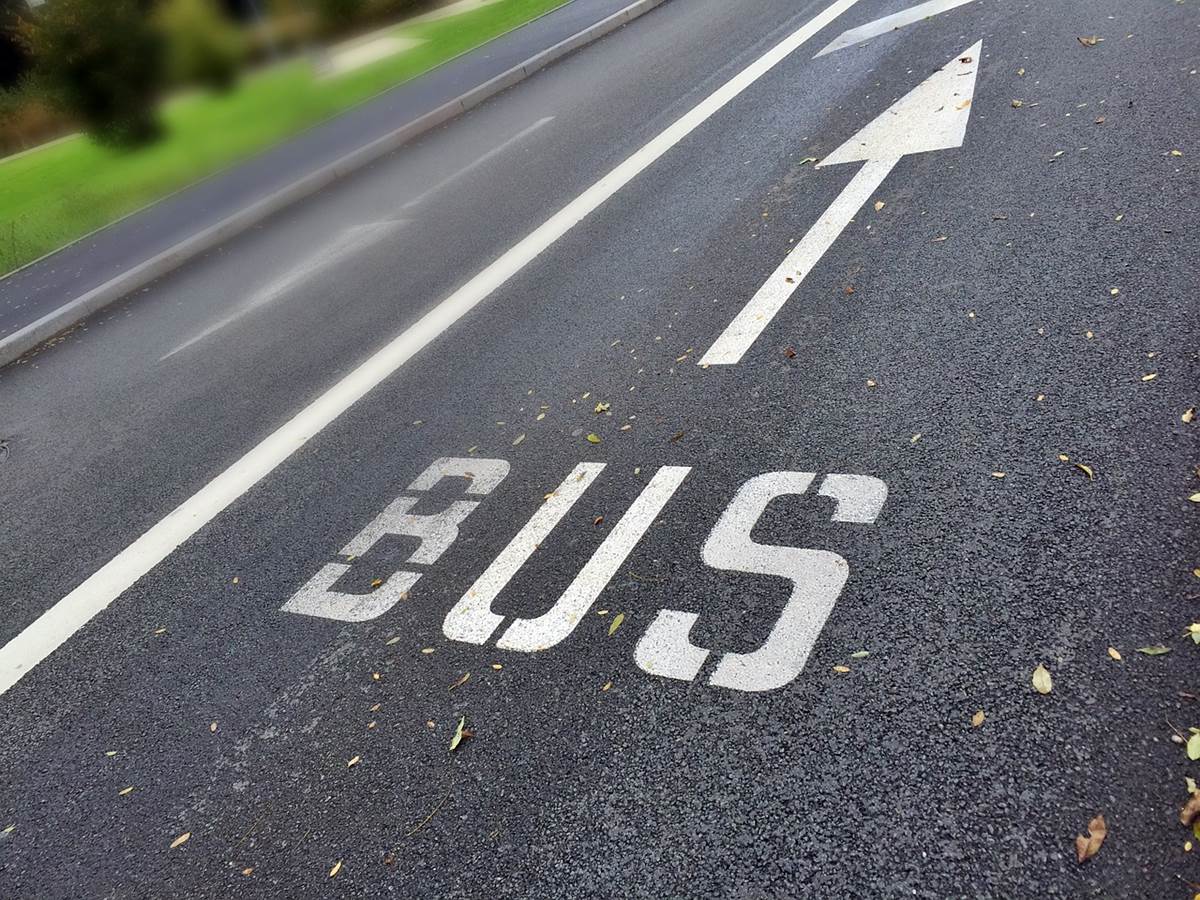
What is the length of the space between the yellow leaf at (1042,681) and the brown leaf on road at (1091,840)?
460 millimetres

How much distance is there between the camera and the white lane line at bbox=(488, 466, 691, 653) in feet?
12.2

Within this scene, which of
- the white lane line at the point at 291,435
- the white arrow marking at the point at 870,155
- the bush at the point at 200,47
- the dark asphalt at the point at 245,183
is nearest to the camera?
the white lane line at the point at 291,435

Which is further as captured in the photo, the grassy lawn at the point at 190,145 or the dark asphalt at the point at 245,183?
the grassy lawn at the point at 190,145

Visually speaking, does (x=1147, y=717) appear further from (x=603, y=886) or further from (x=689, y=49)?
(x=689, y=49)

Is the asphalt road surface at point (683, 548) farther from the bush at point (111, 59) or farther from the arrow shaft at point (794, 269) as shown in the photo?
the bush at point (111, 59)

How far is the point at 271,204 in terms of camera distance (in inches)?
449

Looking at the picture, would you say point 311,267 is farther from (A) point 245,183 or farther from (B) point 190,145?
(B) point 190,145

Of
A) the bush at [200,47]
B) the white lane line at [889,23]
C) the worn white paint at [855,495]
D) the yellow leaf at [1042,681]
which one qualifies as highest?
the bush at [200,47]

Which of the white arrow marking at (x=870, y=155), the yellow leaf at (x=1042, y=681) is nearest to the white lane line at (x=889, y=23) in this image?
the white arrow marking at (x=870, y=155)

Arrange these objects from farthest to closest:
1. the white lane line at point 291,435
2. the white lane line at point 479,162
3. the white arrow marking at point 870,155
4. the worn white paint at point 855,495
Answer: the white lane line at point 479,162 → the white arrow marking at point 870,155 → the white lane line at point 291,435 → the worn white paint at point 855,495

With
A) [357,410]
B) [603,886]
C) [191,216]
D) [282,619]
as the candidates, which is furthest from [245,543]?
[191,216]

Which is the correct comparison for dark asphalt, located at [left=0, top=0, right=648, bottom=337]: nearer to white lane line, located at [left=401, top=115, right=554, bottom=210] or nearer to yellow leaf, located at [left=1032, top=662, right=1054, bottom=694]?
white lane line, located at [left=401, top=115, right=554, bottom=210]

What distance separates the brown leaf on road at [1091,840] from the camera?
244 cm

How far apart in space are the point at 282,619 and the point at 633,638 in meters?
1.78
